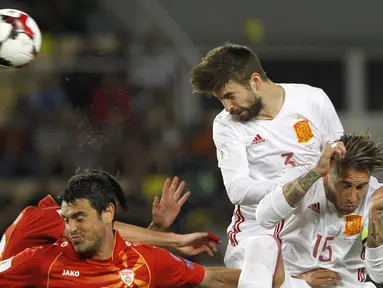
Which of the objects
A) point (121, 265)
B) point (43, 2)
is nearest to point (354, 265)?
point (121, 265)

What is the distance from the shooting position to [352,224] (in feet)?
16.1

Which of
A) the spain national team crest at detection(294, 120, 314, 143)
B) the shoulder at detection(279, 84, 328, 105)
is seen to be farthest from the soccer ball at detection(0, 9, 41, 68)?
the spain national team crest at detection(294, 120, 314, 143)

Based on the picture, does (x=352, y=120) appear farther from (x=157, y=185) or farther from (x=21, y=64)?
(x=21, y=64)

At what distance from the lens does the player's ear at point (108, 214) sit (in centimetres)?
473

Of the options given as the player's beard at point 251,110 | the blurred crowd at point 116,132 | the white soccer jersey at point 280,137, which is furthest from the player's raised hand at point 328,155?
the blurred crowd at point 116,132

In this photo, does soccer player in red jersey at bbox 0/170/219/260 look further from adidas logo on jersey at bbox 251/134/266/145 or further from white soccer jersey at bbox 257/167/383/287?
adidas logo on jersey at bbox 251/134/266/145

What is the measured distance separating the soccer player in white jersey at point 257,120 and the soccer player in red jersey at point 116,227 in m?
0.31

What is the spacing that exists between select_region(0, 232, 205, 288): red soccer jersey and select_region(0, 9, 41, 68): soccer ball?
1.29 meters

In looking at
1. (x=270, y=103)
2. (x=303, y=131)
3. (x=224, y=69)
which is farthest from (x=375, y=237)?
(x=224, y=69)

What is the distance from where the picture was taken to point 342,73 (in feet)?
41.2

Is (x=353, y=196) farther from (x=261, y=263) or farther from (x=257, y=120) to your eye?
(x=257, y=120)

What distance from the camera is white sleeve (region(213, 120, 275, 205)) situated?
474 cm

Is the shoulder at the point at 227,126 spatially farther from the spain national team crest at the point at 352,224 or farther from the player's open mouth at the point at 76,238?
the player's open mouth at the point at 76,238

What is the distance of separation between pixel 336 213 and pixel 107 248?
1.22 m
